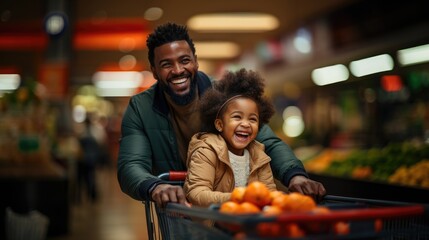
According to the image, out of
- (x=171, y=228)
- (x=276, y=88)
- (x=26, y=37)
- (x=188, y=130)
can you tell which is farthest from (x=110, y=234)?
(x=276, y=88)

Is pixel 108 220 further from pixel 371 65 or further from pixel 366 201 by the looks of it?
pixel 366 201

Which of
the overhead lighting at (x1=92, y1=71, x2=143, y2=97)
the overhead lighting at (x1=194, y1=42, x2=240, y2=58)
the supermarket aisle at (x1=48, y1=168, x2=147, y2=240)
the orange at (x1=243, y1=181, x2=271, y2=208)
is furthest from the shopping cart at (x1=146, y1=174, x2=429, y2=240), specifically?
the overhead lighting at (x1=92, y1=71, x2=143, y2=97)

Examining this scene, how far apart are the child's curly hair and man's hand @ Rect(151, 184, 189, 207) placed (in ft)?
1.60

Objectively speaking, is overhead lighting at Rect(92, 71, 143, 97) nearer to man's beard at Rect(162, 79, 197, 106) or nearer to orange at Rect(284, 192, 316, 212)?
man's beard at Rect(162, 79, 197, 106)

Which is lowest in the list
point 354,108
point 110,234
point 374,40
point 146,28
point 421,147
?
point 110,234

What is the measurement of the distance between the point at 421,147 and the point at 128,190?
5.03 metres

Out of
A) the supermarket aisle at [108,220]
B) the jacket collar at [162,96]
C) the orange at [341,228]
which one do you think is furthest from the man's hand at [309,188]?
the supermarket aisle at [108,220]

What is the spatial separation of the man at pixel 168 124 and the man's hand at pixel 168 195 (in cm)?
21

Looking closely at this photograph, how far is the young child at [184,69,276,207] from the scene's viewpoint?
3.07 meters

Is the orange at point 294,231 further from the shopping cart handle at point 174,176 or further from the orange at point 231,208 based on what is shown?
the shopping cart handle at point 174,176

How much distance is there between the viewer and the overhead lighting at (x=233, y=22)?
15.2 meters

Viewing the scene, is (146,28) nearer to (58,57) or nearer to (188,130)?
(58,57)

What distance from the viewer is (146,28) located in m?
15.6

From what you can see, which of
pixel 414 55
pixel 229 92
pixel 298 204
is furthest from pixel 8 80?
pixel 298 204
